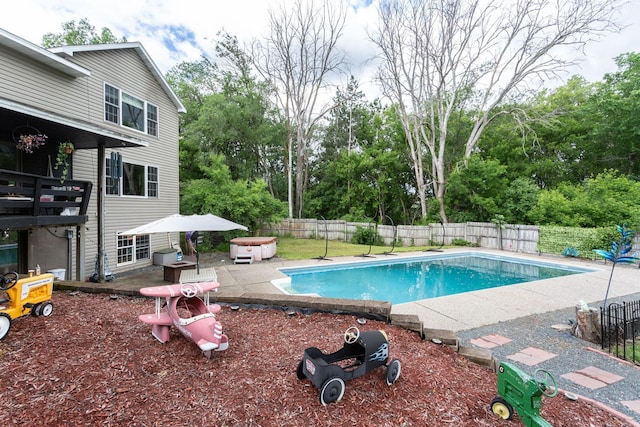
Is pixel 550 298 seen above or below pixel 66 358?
below

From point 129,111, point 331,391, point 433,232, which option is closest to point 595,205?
point 433,232

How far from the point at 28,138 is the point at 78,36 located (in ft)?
64.4

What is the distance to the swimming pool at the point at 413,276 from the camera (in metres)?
9.20

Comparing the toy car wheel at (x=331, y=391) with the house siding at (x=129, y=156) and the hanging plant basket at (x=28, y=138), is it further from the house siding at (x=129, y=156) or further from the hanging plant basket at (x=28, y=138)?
the house siding at (x=129, y=156)

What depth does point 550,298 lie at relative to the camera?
735 cm

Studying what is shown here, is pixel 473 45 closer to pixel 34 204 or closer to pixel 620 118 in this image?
pixel 620 118

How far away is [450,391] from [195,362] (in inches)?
93.2

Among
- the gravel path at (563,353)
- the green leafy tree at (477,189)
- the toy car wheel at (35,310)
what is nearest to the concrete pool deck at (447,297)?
the gravel path at (563,353)

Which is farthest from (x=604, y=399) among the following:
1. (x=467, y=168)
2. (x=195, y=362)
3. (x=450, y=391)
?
(x=467, y=168)

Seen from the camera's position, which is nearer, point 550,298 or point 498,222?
point 550,298

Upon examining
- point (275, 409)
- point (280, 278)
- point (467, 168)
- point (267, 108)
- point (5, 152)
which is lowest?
point (280, 278)

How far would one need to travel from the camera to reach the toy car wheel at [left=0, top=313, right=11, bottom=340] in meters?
3.31

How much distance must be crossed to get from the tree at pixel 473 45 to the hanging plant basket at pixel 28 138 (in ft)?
60.5

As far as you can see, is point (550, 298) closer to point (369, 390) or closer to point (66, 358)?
point (369, 390)
